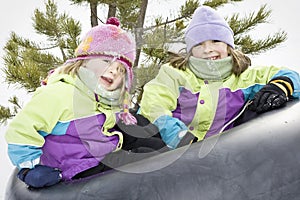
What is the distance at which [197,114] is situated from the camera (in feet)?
4.30

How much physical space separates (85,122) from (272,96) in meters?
0.46

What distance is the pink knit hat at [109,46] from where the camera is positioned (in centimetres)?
121

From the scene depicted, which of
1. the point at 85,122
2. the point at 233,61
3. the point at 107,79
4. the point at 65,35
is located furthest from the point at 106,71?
the point at 65,35

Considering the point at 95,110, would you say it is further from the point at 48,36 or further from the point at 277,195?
the point at 48,36

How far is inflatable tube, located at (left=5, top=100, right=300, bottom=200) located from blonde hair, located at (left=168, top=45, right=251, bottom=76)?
361 mm

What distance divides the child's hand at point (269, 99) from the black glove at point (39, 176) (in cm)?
50

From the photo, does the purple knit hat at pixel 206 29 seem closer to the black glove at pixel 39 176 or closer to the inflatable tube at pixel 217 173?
the inflatable tube at pixel 217 173

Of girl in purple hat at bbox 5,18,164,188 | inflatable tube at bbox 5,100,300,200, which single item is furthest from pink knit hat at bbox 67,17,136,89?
inflatable tube at bbox 5,100,300,200

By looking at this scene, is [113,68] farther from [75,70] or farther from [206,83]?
[206,83]

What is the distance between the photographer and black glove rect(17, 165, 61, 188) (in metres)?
1.01

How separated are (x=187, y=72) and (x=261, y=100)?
300 millimetres

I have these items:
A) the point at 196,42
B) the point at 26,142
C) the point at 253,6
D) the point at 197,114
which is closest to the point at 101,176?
the point at 26,142

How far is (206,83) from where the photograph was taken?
4.42ft

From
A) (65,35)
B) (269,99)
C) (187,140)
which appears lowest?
(65,35)
